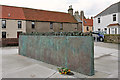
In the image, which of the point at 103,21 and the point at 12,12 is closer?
the point at 12,12

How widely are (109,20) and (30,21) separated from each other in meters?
19.8

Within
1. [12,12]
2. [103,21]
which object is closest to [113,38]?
[103,21]

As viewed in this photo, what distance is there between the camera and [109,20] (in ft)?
86.7

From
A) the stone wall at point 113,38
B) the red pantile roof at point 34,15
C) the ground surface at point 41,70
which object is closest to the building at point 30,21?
the red pantile roof at point 34,15

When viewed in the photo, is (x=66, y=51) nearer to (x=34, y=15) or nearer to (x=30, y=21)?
(x=30, y=21)

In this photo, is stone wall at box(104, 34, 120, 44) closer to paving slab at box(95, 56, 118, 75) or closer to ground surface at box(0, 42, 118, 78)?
ground surface at box(0, 42, 118, 78)

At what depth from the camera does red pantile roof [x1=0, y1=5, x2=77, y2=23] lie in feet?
83.1

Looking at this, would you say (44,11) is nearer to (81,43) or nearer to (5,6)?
(5,6)

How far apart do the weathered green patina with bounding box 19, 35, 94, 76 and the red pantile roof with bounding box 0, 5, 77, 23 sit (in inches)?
794

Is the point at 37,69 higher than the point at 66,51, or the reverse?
the point at 66,51

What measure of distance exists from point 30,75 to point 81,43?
102 inches

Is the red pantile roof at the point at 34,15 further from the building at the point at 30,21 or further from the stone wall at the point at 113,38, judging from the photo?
the stone wall at the point at 113,38

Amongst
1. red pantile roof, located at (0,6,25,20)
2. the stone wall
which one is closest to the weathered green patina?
the stone wall

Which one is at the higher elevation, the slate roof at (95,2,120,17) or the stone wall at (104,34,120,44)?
the slate roof at (95,2,120,17)
